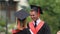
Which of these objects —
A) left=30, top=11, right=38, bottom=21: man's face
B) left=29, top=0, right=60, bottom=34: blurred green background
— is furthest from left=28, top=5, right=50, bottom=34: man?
left=29, top=0, right=60, bottom=34: blurred green background

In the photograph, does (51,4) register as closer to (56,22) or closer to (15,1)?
(56,22)

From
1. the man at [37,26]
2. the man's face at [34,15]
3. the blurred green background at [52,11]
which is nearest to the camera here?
the man's face at [34,15]

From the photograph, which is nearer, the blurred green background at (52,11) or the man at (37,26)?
the man at (37,26)

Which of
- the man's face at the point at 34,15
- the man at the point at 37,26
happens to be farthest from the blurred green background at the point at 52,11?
the man's face at the point at 34,15

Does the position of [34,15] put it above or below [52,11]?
above

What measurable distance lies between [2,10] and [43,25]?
1220cm

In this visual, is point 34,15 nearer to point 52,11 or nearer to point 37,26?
point 37,26

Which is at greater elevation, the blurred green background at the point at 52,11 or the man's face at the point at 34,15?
the man's face at the point at 34,15

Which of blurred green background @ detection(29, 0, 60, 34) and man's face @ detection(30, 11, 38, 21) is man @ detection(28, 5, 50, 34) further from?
blurred green background @ detection(29, 0, 60, 34)

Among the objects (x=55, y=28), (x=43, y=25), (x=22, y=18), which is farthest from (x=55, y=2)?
(x=22, y=18)

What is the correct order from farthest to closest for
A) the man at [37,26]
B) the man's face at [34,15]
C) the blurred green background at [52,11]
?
the blurred green background at [52,11]
the man at [37,26]
the man's face at [34,15]

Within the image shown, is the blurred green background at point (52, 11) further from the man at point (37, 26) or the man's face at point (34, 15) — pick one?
the man's face at point (34, 15)

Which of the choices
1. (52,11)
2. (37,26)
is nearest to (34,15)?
(37,26)

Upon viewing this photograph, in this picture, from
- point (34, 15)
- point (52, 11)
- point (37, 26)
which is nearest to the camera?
point (34, 15)
